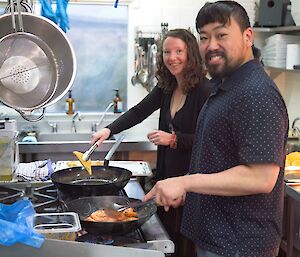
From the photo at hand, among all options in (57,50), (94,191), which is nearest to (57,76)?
(57,50)

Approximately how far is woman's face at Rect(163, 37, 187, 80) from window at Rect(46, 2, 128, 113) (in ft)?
4.91

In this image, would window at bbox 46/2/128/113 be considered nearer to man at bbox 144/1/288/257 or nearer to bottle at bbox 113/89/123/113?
bottle at bbox 113/89/123/113

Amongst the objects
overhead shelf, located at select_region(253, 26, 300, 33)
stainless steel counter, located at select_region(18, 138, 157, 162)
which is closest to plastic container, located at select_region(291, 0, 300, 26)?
overhead shelf, located at select_region(253, 26, 300, 33)

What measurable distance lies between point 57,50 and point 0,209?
0.70 meters

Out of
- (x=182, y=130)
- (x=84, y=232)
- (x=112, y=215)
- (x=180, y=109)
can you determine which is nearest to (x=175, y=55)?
(x=180, y=109)

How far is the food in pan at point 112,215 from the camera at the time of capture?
1.50 meters

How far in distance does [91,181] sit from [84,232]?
22.4 inches

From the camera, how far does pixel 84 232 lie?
1.45 meters

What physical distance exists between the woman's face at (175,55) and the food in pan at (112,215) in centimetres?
103

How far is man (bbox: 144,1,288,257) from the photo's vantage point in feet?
4.59

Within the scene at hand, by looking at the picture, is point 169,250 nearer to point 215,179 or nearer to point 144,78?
point 215,179

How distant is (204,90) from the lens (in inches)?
96.7

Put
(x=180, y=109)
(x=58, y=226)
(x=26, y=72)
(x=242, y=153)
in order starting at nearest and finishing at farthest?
(x=58, y=226), (x=242, y=153), (x=26, y=72), (x=180, y=109)

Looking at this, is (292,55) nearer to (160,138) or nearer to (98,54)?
(160,138)
